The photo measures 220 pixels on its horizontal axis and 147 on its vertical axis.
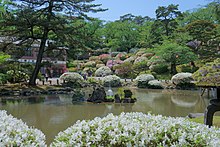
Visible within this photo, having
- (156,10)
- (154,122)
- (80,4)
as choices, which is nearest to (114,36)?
(156,10)

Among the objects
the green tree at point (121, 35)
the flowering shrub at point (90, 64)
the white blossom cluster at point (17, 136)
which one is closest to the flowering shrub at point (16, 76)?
the flowering shrub at point (90, 64)


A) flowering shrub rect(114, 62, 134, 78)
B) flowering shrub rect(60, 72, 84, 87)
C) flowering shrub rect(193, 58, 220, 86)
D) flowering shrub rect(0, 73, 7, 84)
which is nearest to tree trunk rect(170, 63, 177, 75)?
flowering shrub rect(114, 62, 134, 78)

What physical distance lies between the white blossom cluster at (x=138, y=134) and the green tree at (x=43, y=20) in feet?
49.6

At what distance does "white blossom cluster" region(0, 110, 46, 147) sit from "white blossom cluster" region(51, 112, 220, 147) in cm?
18

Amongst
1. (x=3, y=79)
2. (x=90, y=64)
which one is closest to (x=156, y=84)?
(x=3, y=79)

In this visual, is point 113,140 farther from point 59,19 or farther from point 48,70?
point 48,70

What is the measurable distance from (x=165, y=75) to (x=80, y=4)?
43.8ft

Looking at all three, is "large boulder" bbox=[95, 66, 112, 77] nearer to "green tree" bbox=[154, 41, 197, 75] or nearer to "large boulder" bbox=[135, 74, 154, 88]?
"green tree" bbox=[154, 41, 197, 75]

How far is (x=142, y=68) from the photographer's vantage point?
30.4 meters

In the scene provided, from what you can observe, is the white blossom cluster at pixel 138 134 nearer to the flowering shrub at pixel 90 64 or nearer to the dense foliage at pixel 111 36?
→ the dense foliage at pixel 111 36

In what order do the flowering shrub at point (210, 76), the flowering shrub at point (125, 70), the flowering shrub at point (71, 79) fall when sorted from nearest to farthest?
the flowering shrub at point (210, 76), the flowering shrub at point (71, 79), the flowering shrub at point (125, 70)

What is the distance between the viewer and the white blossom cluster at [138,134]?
2195 mm

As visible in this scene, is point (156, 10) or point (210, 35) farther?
Result: point (156, 10)

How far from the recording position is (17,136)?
220cm
